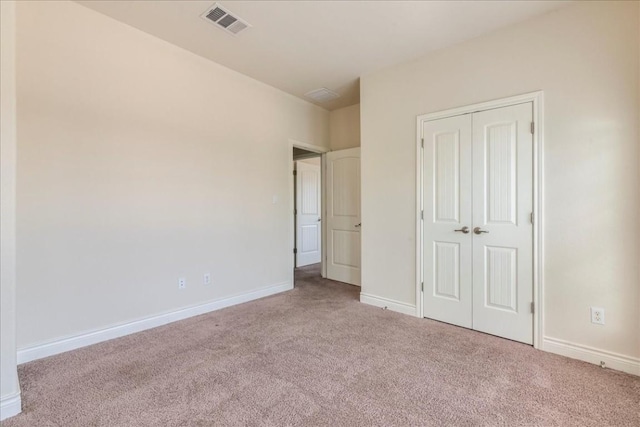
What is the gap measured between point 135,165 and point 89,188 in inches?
16.3

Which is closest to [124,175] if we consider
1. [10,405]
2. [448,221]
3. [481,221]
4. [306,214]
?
[10,405]

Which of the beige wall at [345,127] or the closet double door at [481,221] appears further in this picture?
the beige wall at [345,127]

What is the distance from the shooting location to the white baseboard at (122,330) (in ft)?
7.38

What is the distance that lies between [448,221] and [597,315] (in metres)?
1.28

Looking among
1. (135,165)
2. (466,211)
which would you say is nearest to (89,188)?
(135,165)

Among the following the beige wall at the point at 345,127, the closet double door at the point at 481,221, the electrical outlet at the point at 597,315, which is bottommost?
the electrical outlet at the point at 597,315

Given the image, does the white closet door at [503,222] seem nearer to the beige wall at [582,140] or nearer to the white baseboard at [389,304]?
the beige wall at [582,140]

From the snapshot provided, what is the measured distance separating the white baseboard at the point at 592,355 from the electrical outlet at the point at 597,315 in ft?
0.67

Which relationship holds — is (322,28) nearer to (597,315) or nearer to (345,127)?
(345,127)

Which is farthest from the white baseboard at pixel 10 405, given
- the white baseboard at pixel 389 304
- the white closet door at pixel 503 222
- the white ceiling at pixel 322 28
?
the white closet door at pixel 503 222

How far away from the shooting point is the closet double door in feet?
8.35

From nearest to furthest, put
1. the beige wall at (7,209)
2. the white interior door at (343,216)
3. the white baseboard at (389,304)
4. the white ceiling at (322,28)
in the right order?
1. the beige wall at (7,209)
2. the white ceiling at (322,28)
3. the white baseboard at (389,304)
4. the white interior door at (343,216)

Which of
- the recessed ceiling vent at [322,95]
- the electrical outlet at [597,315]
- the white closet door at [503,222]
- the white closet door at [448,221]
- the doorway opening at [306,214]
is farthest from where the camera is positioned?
the doorway opening at [306,214]

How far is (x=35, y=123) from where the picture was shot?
7.37 feet
